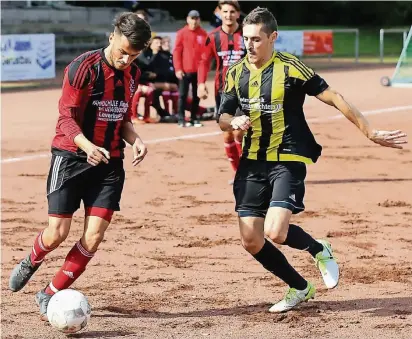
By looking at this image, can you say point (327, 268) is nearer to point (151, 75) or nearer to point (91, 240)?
point (91, 240)

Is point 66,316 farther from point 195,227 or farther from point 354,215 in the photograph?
point 354,215

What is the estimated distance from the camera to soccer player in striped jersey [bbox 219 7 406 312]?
6.80 meters

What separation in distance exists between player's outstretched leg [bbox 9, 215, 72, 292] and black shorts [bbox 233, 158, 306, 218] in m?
1.23

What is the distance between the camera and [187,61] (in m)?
18.0

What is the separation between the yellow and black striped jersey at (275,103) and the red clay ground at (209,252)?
116 centimetres

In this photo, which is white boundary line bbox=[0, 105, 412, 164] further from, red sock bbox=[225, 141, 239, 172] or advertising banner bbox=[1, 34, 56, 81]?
advertising banner bbox=[1, 34, 56, 81]

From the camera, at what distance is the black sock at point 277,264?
702cm

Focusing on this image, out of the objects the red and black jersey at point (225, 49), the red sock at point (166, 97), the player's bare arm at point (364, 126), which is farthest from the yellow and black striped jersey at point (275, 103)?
the red sock at point (166, 97)

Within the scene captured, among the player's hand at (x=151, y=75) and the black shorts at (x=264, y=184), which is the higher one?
the black shorts at (x=264, y=184)

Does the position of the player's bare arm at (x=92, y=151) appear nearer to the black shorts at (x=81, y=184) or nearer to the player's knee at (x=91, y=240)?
the black shorts at (x=81, y=184)

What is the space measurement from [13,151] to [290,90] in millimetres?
9118

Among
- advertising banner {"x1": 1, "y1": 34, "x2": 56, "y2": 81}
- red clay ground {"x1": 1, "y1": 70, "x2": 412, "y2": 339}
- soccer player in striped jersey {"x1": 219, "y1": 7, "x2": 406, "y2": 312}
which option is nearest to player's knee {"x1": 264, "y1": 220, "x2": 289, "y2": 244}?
soccer player in striped jersey {"x1": 219, "y1": 7, "x2": 406, "y2": 312}

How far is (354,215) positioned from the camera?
35.1 feet

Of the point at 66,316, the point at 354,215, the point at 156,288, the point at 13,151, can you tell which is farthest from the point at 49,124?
the point at 66,316
